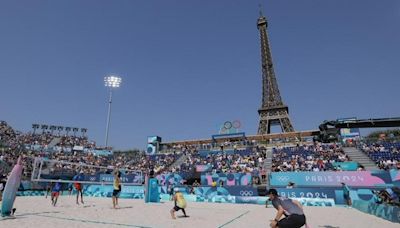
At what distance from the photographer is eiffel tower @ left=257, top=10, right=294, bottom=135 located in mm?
57656

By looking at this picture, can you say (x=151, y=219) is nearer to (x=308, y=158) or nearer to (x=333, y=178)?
(x=333, y=178)

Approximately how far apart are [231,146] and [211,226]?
30.6m

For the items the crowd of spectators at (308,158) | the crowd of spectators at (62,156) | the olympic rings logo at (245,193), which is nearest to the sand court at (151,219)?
the olympic rings logo at (245,193)

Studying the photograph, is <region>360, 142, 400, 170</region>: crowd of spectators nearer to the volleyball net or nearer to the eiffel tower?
the volleyball net

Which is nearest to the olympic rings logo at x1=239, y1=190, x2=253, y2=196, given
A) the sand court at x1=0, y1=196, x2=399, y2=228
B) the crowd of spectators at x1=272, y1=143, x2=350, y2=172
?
the crowd of spectators at x1=272, y1=143, x2=350, y2=172

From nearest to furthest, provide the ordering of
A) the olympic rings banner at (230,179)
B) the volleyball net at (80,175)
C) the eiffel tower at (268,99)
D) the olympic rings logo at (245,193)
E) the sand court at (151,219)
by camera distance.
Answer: the sand court at (151,219)
the olympic rings logo at (245,193)
the olympic rings banner at (230,179)
the volleyball net at (80,175)
the eiffel tower at (268,99)

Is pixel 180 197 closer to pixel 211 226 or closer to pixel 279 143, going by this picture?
pixel 211 226

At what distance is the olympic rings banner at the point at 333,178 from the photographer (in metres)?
22.1

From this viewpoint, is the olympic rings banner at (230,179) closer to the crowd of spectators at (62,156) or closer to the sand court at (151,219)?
the crowd of spectators at (62,156)

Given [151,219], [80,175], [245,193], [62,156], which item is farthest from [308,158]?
[62,156]

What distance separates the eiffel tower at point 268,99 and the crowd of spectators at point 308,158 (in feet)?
81.1

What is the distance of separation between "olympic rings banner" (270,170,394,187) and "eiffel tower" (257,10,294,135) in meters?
31.8

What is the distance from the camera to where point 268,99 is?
6203 centimetres

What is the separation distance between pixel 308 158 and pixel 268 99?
1345 inches
